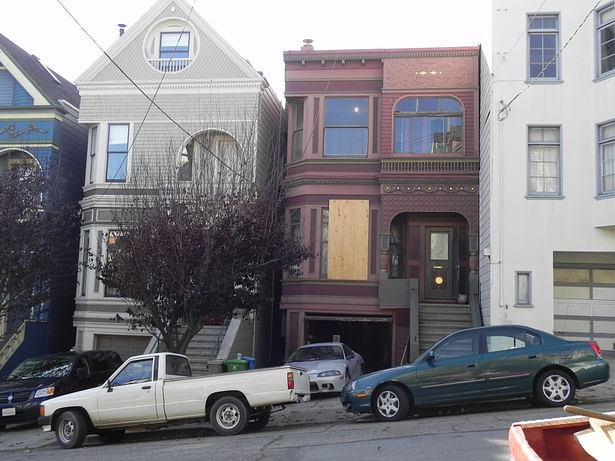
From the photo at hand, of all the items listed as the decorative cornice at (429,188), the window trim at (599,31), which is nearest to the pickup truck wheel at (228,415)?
the decorative cornice at (429,188)

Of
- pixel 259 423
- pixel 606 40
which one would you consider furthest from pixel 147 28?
pixel 259 423

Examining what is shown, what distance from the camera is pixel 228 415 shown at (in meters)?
10.8

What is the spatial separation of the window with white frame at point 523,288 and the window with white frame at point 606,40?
5.06 metres

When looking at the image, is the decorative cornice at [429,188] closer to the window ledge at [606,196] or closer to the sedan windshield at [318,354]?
the window ledge at [606,196]

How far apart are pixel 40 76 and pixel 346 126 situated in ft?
36.0

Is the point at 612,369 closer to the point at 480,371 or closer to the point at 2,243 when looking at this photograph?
the point at 480,371

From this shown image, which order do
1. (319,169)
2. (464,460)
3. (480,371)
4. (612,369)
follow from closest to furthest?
(464,460), (480,371), (612,369), (319,169)

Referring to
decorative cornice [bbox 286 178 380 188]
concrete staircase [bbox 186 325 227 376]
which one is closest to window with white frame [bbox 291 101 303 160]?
decorative cornice [bbox 286 178 380 188]

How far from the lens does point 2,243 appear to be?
15.9 meters

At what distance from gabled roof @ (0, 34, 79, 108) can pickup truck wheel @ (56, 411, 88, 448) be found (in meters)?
12.9

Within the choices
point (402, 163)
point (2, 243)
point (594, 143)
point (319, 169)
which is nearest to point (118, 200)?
point (2, 243)

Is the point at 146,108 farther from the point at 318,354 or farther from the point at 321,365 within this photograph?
the point at 321,365

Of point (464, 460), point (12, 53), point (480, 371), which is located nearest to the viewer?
point (464, 460)

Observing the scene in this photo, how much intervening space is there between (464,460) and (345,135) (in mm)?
13403
